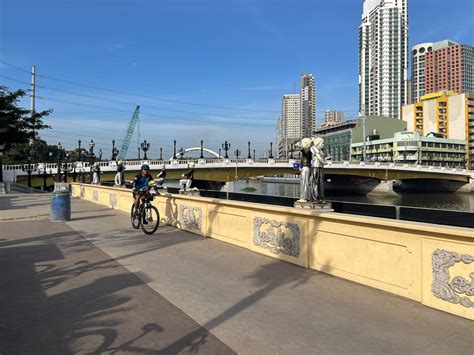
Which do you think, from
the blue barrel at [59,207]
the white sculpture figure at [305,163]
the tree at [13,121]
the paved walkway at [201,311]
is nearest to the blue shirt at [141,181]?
the paved walkway at [201,311]

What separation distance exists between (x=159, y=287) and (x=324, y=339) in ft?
8.24

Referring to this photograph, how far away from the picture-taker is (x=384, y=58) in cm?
16462

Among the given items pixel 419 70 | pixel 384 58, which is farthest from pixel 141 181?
pixel 419 70

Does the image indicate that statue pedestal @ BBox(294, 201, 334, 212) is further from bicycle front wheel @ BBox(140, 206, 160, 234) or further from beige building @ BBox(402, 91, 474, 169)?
beige building @ BBox(402, 91, 474, 169)

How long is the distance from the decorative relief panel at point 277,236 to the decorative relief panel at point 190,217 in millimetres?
2541

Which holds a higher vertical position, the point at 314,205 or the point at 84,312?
the point at 314,205

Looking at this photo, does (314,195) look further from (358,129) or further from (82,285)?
(358,129)

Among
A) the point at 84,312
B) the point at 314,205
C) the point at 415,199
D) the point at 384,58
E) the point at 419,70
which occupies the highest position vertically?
the point at 419,70

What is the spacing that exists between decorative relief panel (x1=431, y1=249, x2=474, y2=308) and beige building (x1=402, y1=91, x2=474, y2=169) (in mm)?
122746

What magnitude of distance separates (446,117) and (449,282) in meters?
137

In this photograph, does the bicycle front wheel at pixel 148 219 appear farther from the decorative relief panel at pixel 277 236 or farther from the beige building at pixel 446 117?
the beige building at pixel 446 117

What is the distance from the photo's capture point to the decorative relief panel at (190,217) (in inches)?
387

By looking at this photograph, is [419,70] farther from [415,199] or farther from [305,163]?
[305,163]

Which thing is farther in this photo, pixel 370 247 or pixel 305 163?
pixel 305 163
